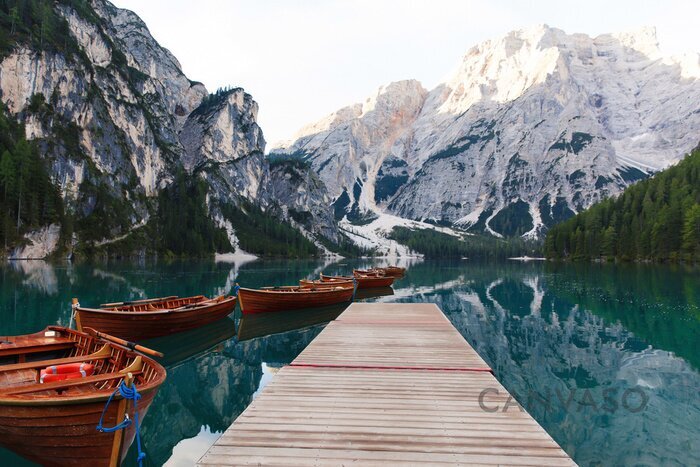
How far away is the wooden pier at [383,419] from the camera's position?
715 cm

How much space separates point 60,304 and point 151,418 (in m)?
25.8

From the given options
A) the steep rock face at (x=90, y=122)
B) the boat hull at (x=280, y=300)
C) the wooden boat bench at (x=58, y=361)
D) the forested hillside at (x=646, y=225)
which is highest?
the steep rock face at (x=90, y=122)

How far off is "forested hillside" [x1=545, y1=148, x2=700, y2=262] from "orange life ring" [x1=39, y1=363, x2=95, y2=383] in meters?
111

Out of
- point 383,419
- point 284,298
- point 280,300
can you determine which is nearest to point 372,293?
point 284,298

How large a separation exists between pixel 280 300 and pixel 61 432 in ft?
82.3

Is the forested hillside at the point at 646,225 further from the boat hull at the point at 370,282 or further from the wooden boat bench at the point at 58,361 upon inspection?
the wooden boat bench at the point at 58,361

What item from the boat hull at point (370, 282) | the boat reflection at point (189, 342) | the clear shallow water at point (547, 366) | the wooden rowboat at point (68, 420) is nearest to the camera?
the wooden rowboat at point (68, 420)

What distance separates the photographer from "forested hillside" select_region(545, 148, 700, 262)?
315 feet

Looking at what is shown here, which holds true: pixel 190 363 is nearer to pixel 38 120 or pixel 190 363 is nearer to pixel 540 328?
pixel 540 328

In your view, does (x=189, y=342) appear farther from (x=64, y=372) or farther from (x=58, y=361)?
(x=64, y=372)

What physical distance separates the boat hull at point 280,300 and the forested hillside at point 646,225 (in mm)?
91095

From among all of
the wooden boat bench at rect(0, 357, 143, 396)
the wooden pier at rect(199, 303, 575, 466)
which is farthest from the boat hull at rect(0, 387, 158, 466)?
the wooden pier at rect(199, 303, 575, 466)

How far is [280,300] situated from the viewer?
33000mm

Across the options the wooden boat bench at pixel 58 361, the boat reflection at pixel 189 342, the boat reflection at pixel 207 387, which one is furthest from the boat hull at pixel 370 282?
the wooden boat bench at pixel 58 361
